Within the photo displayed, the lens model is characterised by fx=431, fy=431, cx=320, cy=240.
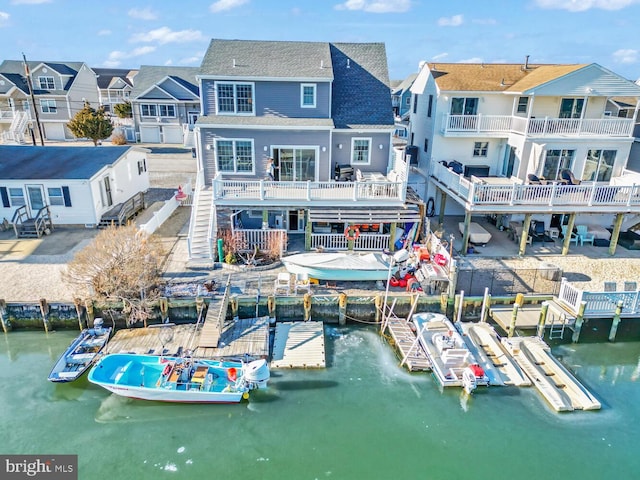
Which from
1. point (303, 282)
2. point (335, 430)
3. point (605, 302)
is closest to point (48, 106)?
point (303, 282)

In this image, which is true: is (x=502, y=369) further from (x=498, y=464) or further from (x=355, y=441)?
(x=355, y=441)

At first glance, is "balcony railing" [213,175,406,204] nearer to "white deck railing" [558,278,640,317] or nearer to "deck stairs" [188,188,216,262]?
"deck stairs" [188,188,216,262]

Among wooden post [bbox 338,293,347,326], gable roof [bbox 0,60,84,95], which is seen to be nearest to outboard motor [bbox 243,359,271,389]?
wooden post [bbox 338,293,347,326]

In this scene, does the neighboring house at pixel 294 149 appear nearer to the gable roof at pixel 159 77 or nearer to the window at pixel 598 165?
the window at pixel 598 165

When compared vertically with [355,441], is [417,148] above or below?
above

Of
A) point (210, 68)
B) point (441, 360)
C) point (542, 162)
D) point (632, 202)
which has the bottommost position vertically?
point (441, 360)

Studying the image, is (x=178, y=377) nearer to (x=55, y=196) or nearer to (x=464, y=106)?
(x=55, y=196)

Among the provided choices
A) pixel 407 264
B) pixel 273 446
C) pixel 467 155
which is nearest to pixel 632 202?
pixel 467 155
